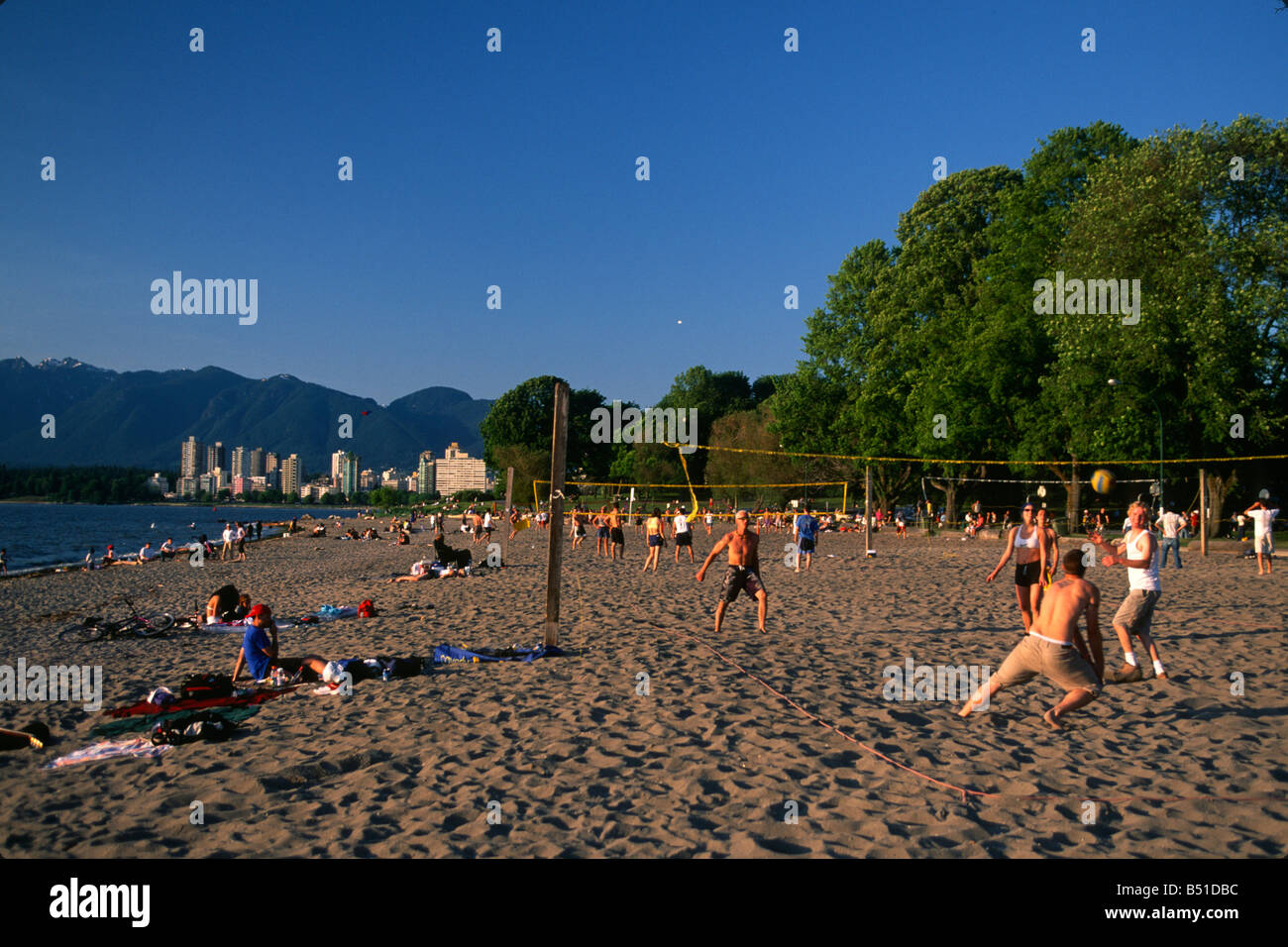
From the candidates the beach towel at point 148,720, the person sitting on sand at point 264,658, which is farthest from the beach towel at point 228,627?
the beach towel at point 148,720

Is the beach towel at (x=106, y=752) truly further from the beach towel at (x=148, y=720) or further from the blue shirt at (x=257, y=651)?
the blue shirt at (x=257, y=651)

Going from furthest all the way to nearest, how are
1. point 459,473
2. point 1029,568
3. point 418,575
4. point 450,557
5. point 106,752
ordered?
point 459,473
point 450,557
point 418,575
point 1029,568
point 106,752

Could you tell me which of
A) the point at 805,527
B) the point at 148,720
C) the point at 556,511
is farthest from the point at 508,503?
the point at 148,720

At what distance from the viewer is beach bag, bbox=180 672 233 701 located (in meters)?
6.51

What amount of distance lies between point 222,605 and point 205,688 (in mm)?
3896

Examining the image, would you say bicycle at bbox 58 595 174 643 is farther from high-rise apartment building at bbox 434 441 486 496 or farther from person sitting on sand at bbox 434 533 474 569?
high-rise apartment building at bbox 434 441 486 496

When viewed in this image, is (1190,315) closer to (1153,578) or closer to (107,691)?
(1153,578)

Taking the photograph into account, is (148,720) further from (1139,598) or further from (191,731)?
(1139,598)

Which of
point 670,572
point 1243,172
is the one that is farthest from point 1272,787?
point 1243,172

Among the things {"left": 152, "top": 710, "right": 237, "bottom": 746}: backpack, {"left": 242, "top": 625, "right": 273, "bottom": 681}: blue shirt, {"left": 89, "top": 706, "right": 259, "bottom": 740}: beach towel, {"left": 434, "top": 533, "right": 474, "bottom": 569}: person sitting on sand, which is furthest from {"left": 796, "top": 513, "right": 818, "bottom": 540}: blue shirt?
{"left": 152, "top": 710, "right": 237, "bottom": 746}: backpack

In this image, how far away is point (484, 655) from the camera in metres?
7.90

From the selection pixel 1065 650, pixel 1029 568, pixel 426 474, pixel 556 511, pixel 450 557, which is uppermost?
pixel 426 474

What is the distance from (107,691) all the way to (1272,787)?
357 inches
